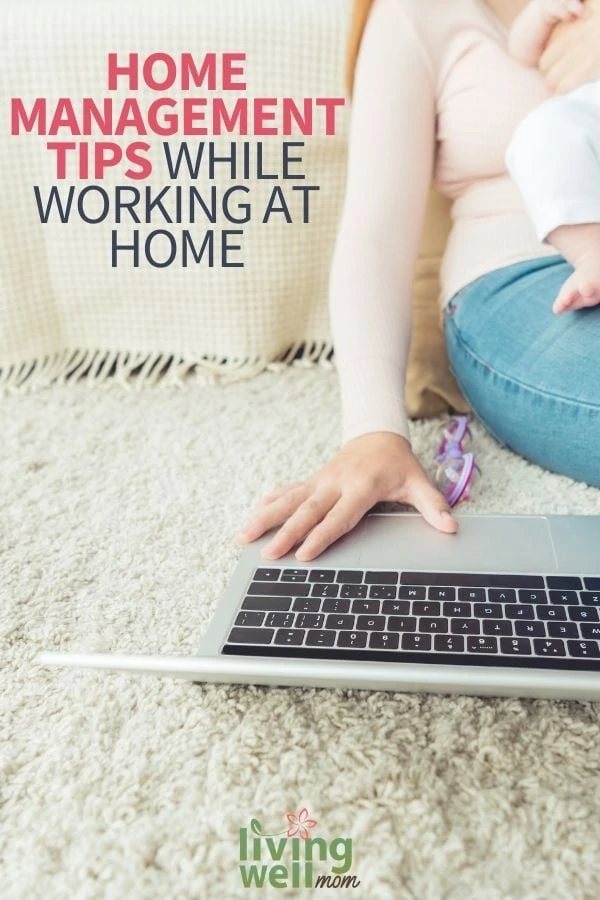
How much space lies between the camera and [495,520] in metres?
0.81

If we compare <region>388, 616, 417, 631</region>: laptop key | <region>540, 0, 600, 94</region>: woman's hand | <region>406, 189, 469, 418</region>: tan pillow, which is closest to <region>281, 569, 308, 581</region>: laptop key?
<region>388, 616, 417, 631</region>: laptop key

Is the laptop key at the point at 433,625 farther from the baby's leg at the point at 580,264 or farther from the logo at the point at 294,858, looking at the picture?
the baby's leg at the point at 580,264

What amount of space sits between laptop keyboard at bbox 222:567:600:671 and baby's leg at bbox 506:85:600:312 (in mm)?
337

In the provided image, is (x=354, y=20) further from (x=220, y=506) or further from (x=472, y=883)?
(x=472, y=883)

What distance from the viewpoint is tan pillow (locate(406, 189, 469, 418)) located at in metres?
1.18

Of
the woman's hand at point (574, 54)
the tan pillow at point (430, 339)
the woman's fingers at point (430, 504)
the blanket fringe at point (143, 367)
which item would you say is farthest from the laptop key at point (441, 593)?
the blanket fringe at point (143, 367)

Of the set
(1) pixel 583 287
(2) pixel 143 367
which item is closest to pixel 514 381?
(1) pixel 583 287

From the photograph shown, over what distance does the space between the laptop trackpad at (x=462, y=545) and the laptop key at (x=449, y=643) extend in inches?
4.0

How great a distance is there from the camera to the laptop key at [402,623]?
65 cm

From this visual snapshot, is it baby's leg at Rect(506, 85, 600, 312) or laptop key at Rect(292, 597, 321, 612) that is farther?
baby's leg at Rect(506, 85, 600, 312)

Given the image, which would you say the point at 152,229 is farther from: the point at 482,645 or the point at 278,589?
the point at 482,645

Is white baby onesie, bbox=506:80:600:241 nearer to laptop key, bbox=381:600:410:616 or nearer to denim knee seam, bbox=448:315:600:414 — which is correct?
denim knee seam, bbox=448:315:600:414

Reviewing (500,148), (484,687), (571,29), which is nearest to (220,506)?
(484,687)

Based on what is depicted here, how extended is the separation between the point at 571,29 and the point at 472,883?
3.03ft
